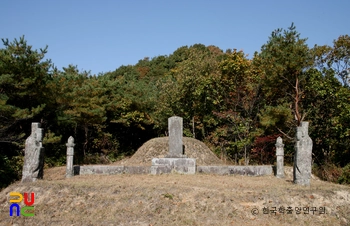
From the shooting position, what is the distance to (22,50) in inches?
680

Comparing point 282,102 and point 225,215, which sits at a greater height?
point 282,102

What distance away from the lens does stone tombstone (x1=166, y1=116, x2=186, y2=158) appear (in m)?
15.1

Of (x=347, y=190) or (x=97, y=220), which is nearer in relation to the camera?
(x=97, y=220)

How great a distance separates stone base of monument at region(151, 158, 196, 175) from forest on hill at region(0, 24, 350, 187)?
5.53 m

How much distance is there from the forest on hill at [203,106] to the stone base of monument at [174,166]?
218 inches

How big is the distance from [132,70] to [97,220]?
33.8 meters

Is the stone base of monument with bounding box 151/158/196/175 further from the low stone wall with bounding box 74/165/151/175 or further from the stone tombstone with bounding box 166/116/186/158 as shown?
the stone tombstone with bounding box 166/116/186/158

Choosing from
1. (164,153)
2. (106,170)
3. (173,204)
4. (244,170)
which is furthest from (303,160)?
(164,153)

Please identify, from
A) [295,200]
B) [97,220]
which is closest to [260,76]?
[295,200]

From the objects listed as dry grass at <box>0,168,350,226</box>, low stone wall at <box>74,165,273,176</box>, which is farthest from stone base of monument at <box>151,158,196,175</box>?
dry grass at <box>0,168,350,226</box>

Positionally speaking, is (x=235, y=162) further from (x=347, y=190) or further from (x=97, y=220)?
(x=97, y=220)

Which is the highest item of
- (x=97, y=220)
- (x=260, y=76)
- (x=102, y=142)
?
(x=260, y=76)

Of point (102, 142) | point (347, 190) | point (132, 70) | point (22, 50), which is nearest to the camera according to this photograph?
point (347, 190)

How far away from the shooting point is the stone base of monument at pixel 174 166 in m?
14.1
